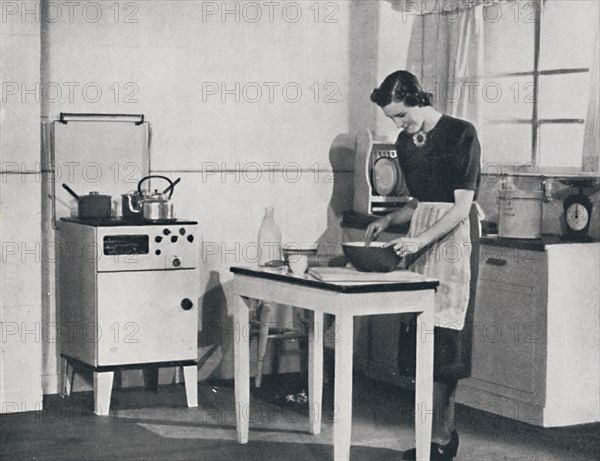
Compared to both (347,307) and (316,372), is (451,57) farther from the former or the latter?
(347,307)

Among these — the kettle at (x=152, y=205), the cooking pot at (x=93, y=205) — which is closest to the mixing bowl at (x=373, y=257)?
the kettle at (x=152, y=205)

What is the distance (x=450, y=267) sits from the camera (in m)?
4.30

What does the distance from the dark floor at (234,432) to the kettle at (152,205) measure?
1.02 m

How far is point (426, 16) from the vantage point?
6535mm

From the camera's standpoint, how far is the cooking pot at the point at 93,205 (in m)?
5.45

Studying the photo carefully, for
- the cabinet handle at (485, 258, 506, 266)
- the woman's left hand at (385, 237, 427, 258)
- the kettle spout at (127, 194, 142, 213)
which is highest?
the kettle spout at (127, 194, 142, 213)

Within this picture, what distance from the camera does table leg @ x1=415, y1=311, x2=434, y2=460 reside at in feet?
13.4

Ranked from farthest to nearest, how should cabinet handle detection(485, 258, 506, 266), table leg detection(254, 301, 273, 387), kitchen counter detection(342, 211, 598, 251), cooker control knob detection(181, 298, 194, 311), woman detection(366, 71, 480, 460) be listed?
table leg detection(254, 301, 273, 387), cooker control knob detection(181, 298, 194, 311), cabinet handle detection(485, 258, 506, 266), kitchen counter detection(342, 211, 598, 251), woman detection(366, 71, 480, 460)

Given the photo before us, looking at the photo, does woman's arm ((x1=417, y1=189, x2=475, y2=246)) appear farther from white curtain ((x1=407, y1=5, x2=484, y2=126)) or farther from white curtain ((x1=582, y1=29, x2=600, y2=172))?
white curtain ((x1=407, y1=5, x2=484, y2=126))

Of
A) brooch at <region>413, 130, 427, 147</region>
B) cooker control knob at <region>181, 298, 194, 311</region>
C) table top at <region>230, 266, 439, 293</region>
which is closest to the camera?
table top at <region>230, 266, 439, 293</region>

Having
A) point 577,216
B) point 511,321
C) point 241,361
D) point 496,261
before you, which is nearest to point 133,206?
point 241,361

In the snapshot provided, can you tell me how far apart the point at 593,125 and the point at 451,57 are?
1.27 metres

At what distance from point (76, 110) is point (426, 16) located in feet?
7.72

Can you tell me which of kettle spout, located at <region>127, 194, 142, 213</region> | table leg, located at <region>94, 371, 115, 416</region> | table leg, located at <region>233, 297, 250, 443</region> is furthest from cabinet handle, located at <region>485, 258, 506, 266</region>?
table leg, located at <region>94, 371, 115, 416</region>
